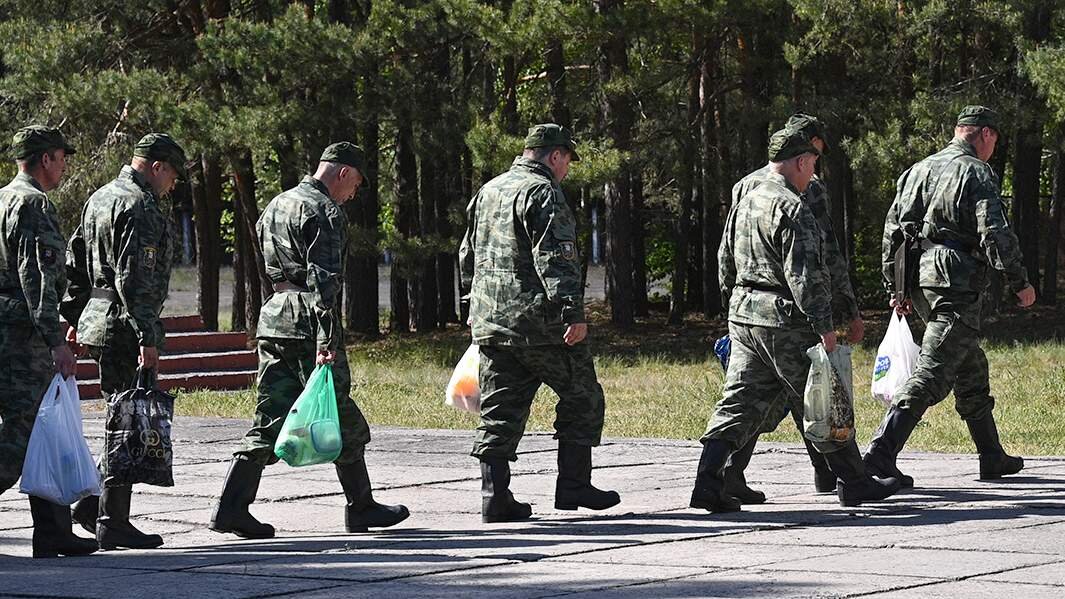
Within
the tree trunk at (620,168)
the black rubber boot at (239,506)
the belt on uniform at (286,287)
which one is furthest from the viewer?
the tree trunk at (620,168)

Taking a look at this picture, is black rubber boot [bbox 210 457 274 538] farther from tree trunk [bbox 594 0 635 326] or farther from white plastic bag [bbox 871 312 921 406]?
tree trunk [bbox 594 0 635 326]

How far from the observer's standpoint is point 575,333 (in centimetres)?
820

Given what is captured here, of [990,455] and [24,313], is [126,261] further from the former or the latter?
[990,455]

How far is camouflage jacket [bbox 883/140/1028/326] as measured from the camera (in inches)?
360

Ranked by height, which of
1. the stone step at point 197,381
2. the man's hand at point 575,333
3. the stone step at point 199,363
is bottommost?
the stone step at point 197,381

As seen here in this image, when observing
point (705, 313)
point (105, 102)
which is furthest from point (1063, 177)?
point (105, 102)

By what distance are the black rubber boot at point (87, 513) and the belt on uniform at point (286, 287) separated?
1.26 metres

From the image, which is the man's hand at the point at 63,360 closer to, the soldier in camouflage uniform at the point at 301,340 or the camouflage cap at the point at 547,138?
the soldier in camouflage uniform at the point at 301,340

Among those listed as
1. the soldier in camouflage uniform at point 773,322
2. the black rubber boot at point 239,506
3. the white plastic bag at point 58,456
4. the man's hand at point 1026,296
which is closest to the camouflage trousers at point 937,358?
the man's hand at point 1026,296

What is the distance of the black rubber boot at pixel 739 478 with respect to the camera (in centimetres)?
873

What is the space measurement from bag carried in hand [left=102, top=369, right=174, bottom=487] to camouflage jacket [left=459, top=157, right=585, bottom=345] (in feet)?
5.27

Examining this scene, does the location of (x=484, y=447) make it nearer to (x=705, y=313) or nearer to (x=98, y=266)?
(x=98, y=266)

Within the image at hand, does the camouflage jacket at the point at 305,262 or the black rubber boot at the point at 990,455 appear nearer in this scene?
the camouflage jacket at the point at 305,262

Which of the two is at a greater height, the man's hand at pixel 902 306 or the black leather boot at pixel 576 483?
the man's hand at pixel 902 306
